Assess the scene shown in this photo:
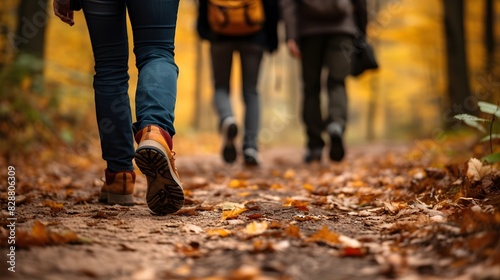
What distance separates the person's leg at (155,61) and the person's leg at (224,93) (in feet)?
7.36

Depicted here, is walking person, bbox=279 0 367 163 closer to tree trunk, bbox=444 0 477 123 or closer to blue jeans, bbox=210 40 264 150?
blue jeans, bbox=210 40 264 150

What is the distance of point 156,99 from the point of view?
2.18m

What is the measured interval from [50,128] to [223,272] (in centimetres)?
539

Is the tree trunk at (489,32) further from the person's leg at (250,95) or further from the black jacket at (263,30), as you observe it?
the person's leg at (250,95)

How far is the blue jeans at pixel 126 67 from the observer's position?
2207 millimetres

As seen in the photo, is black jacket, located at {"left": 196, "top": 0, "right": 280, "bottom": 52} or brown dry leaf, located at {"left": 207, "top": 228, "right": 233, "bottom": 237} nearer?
brown dry leaf, located at {"left": 207, "top": 228, "right": 233, "bottom": 237}

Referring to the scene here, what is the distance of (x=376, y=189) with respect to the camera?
3.11 m

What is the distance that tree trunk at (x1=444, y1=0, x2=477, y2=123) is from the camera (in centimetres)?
837

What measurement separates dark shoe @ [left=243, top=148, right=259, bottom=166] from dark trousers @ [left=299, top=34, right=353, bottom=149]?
783 mm

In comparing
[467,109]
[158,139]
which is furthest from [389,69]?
[158,139]

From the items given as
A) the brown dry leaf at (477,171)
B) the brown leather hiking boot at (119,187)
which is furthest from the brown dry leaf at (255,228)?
the brown dry leaf at (477,171)

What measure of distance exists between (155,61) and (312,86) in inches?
117

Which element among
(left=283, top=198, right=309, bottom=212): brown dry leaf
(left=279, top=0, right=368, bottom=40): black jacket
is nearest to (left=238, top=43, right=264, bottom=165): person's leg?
(left=279, top=0, right=368, bottom=40): black jacket

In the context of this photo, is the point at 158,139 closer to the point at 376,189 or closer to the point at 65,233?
the point at 65,233
